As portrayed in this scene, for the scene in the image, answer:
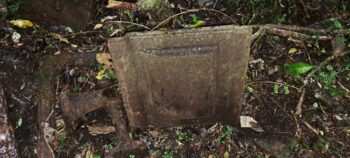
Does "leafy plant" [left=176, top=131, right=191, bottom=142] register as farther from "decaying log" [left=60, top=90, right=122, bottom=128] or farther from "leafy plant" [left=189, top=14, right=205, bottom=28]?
"leafy plant" [left=189, top=14, right=205, bottom=28]

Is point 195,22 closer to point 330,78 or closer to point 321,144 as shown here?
point 330,78

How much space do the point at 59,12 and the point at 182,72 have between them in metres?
1.81

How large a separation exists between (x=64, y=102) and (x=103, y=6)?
4.54 feet

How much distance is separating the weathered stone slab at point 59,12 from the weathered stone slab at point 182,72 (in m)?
1.35

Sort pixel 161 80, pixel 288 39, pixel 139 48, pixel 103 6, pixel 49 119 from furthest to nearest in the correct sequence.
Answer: pixel 103 6 < pixel 288 39 < pixel 49 119 < pixel 161 80 < pixel 139 48

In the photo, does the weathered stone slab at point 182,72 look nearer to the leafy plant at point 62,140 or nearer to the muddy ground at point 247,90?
the muddy ground at point 247,90

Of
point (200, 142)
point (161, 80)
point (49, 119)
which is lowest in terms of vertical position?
point (200, 142)

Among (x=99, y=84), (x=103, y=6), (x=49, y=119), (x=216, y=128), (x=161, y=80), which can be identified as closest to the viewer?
(x=161, y=80)

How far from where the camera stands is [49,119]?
3.01 m

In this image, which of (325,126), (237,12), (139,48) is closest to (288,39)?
(237,12)

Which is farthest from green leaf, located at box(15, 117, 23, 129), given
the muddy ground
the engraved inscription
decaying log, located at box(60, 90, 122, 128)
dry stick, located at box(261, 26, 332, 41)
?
dry stick, located at box(261, 26, 332, 41)

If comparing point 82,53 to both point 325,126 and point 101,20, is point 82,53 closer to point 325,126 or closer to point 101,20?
point 101,20

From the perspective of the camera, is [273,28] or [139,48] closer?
→ [139,48]

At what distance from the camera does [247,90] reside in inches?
137
